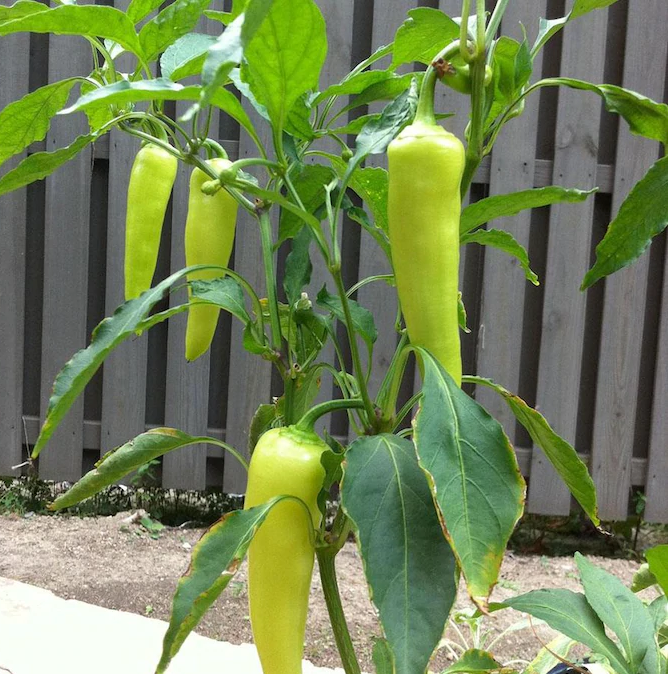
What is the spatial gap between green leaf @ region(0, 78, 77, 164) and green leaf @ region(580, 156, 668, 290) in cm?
58

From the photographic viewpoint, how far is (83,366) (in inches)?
24.4

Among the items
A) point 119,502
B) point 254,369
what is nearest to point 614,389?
point 254,369

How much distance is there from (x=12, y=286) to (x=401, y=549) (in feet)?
7.47

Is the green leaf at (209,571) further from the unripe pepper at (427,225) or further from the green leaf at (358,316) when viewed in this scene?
the green leaf at (358,316)

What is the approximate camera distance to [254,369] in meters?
2.41

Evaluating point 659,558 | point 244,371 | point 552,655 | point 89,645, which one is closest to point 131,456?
point 659,558

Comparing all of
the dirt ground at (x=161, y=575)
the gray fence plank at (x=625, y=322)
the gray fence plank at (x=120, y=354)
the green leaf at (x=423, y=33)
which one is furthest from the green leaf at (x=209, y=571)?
the gray fence plank at (x=625, y=322)

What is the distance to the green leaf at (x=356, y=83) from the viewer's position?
739 millimetres

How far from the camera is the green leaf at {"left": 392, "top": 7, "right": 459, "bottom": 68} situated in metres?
0.71

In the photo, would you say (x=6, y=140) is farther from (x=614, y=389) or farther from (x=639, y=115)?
(x=614, y=389)

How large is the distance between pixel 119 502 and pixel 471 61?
239 centimetres

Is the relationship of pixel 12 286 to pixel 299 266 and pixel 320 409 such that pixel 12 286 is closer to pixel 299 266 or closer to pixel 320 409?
pixel 299 266

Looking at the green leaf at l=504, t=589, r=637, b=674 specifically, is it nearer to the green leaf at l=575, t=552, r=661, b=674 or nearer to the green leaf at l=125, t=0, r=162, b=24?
the green leaf at l=575, t=552, r=661, b=674

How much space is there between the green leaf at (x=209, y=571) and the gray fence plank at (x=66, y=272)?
1.98m
